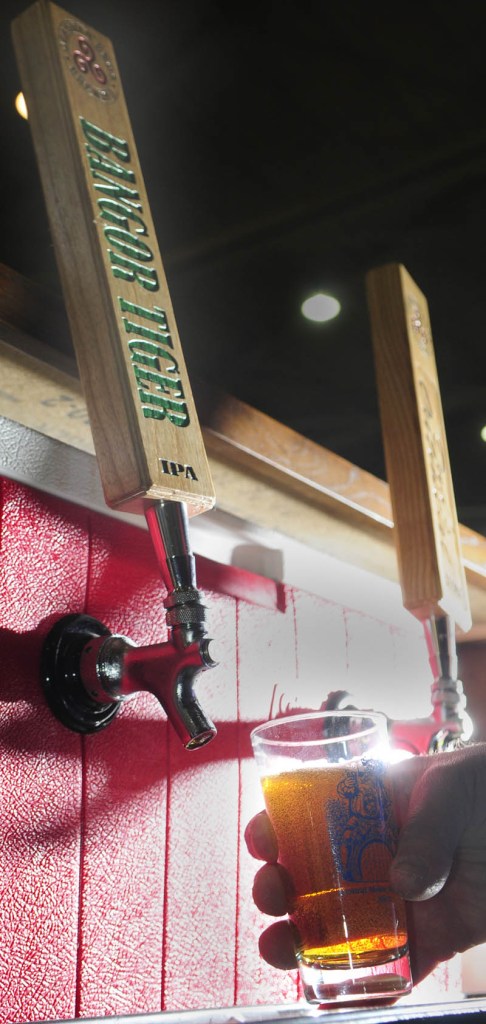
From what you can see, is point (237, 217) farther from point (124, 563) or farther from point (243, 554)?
point (124, 563)

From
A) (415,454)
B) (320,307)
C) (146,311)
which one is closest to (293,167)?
(320,307)

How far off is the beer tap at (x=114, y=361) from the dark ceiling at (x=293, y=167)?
1.33 metres

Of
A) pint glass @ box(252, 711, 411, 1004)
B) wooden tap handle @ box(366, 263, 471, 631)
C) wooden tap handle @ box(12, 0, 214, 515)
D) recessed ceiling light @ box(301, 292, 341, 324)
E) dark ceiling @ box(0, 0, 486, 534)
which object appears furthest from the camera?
recessed ceiling light @ box(301, 292, 341, 324)

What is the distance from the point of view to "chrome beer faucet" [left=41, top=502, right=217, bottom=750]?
2.84 feet

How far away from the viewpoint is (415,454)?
1.43 meters

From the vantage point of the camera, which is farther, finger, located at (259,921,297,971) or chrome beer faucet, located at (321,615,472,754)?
chrome beer faucet, located at (321,615,472,754)

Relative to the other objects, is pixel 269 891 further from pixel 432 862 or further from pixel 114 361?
pixel 114 361

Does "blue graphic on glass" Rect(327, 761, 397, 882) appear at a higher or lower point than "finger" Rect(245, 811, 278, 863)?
higher

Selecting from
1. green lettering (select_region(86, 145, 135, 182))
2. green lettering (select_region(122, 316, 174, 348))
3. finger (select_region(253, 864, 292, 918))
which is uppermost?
green lettering (select_region(86, 145, 135, 182))

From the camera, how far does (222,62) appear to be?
7.86 ft

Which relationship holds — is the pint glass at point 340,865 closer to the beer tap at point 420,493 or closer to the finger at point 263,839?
the finger at point 263,839

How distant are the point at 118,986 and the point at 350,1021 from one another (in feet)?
1.80

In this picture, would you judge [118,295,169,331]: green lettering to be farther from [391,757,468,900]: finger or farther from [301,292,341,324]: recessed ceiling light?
[301,292,341,324]: recessed ceiling light

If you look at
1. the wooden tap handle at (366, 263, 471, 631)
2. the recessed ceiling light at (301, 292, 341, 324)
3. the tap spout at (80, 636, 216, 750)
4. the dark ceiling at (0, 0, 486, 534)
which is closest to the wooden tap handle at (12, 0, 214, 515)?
the tap spout at (80, 636, 216, 750)
